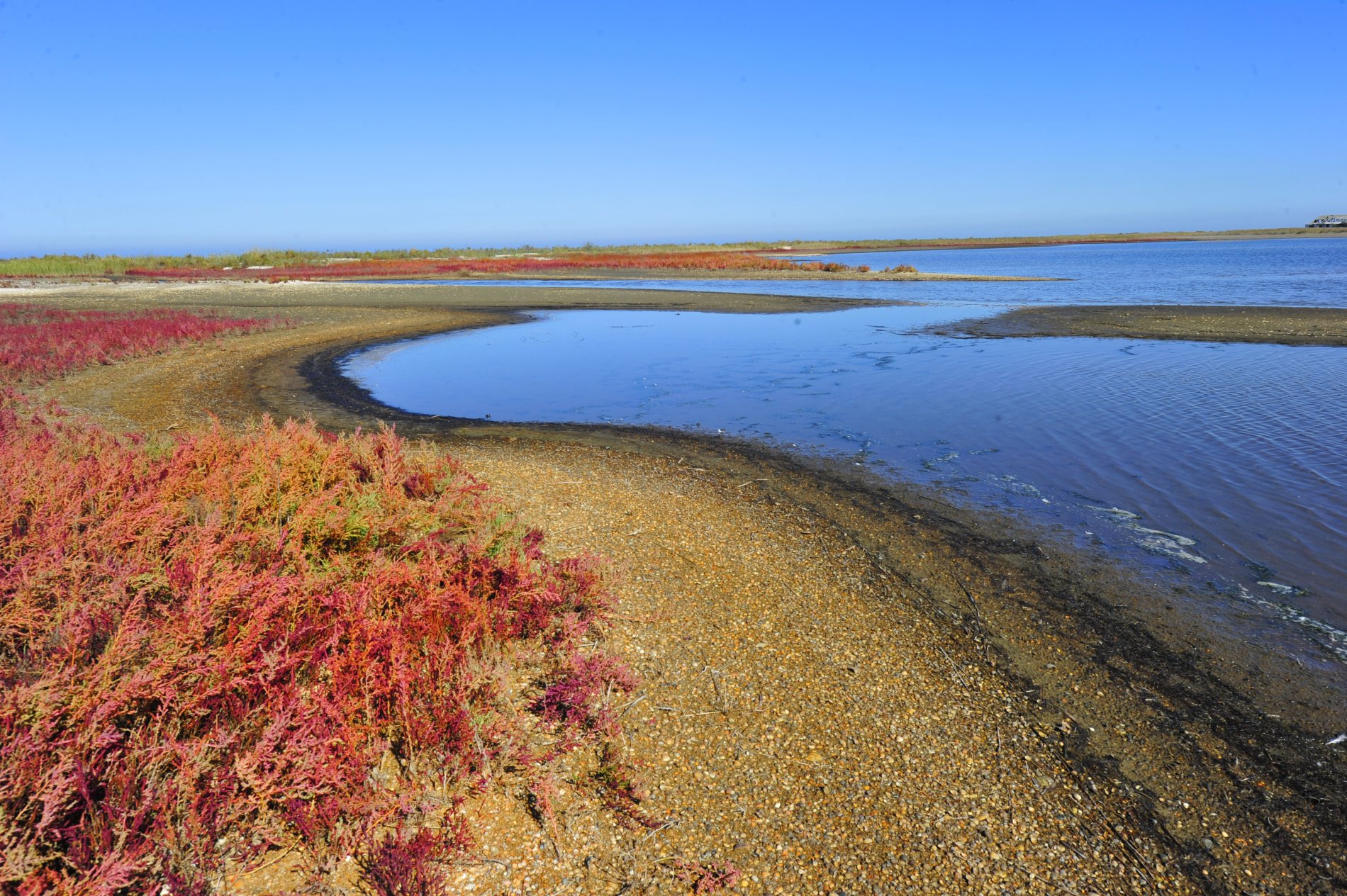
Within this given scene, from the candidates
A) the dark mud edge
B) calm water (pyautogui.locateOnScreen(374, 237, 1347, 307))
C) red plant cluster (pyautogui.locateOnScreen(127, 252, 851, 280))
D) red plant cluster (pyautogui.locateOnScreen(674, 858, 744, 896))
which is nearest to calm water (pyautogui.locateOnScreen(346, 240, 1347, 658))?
the dark mud edge

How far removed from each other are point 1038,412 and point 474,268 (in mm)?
66516

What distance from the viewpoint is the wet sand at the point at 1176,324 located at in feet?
82.5

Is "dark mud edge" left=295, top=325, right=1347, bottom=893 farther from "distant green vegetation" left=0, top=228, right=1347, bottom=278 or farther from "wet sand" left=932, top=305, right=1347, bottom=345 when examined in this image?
"distant green vegetation" left=0, top=228, right=1347, bottom=278

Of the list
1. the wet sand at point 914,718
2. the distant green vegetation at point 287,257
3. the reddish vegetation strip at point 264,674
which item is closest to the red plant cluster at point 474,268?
the distant green vegetation at point 287,257

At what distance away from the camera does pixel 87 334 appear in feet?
77.5

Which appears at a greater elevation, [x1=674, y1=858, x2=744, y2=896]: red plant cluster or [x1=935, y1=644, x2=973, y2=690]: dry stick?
[x1=674, y1=858, x2=744, y2=896]: red plant cluster

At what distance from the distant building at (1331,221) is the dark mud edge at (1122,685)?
20850cm

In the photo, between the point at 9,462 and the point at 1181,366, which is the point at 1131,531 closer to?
the point at 9,462

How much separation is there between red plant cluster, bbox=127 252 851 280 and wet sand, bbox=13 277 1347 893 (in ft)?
189

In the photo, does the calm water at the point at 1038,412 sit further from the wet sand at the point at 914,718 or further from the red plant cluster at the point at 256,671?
the red plant cluster at the point at 256,671

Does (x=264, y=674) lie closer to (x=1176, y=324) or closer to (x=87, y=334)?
(x=87, y=334)

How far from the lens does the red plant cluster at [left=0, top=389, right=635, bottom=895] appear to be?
323cm

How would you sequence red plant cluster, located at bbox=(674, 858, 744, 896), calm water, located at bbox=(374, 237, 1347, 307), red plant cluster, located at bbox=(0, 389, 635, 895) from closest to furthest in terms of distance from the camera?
red plant cluster, located at bbox=(0, 389, 635, 895) < red plant cluster, located at bbox=(674, 858, 744, 896) < calm water, located at bbox=(374, 237, 1347, 307)

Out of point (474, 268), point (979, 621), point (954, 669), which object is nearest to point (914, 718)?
point (954, 669)
